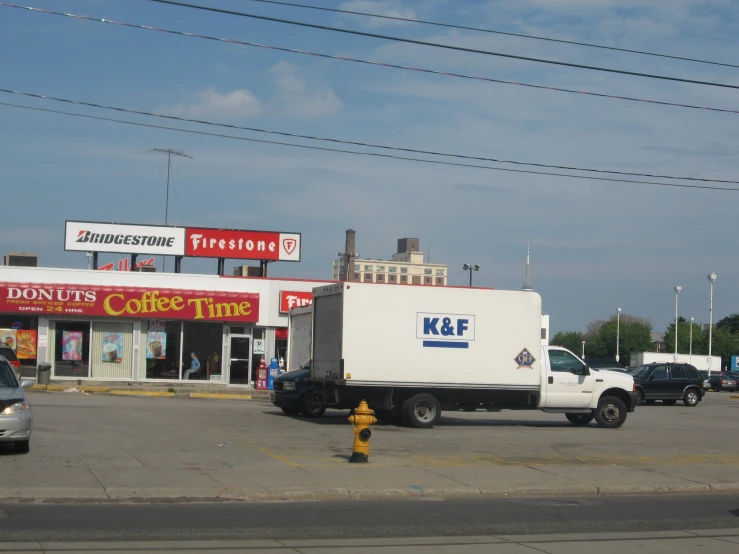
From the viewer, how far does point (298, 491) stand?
11703 millimetres

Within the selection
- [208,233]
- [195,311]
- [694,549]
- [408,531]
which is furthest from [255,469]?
[208,233]

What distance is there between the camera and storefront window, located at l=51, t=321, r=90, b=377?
35688mm

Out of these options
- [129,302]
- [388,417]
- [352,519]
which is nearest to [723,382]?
[129,302]

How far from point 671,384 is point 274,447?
2444cm

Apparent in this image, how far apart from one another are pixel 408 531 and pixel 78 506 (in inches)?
157

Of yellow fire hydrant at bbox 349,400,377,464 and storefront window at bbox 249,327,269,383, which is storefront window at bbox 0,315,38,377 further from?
yellow fire hydrant at bbox 349,400,377,464

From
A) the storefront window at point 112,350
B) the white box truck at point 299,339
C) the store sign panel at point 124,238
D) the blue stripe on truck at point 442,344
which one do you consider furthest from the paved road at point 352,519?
the store sign panel at point 124,238

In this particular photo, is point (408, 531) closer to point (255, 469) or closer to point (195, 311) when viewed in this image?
point (255, 469)

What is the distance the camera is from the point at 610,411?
2278 centimetres

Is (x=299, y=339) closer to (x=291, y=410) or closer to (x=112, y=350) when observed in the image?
(x=291, y=410)

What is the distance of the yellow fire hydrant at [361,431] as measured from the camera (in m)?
14.0

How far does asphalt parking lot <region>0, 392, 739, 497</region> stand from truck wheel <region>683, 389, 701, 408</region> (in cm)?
1010

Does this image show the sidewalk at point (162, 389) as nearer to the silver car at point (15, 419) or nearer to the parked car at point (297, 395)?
the parked car at point (297, 395)

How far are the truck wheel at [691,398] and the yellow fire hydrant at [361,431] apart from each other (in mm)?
25422
